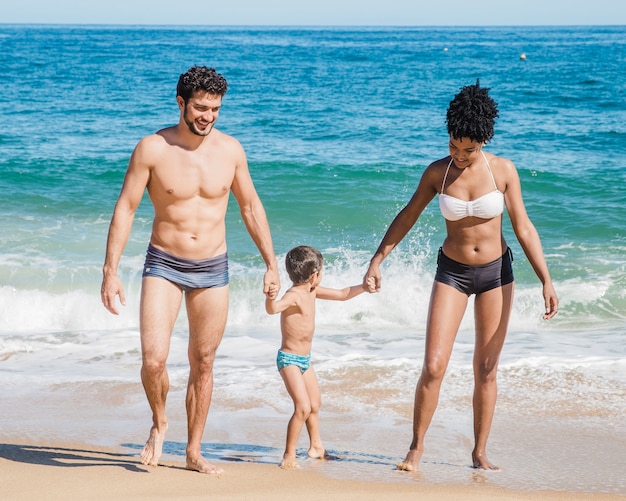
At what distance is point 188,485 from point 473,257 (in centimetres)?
183

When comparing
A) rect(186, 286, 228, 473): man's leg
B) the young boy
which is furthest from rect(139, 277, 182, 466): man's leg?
the young boy

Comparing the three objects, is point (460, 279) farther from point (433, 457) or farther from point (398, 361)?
point (398, 361)

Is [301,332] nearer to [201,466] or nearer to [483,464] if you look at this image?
[201,466]

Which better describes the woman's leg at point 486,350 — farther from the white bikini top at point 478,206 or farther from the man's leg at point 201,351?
the man's leg at point 201,351

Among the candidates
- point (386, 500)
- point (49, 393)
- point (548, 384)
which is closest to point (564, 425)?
point (548, 384)

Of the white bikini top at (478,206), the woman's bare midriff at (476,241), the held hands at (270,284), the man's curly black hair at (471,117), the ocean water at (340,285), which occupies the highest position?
the man's curly black hair at (471,117)

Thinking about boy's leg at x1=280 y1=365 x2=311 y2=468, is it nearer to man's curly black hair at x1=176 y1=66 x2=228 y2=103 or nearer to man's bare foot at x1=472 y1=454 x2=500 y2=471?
man's bare foot at x1=472 y1=454 x2=500 y2=471

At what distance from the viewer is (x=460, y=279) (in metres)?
4.63

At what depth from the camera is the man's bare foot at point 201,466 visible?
14.5 ft

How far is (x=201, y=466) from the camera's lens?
445 centimetres

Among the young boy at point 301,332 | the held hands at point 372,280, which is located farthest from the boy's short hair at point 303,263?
the held hands at point 372,280

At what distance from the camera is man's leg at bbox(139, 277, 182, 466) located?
4.30 m

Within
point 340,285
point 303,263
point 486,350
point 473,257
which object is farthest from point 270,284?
point 340,285

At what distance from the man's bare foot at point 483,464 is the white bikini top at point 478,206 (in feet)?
4.29
